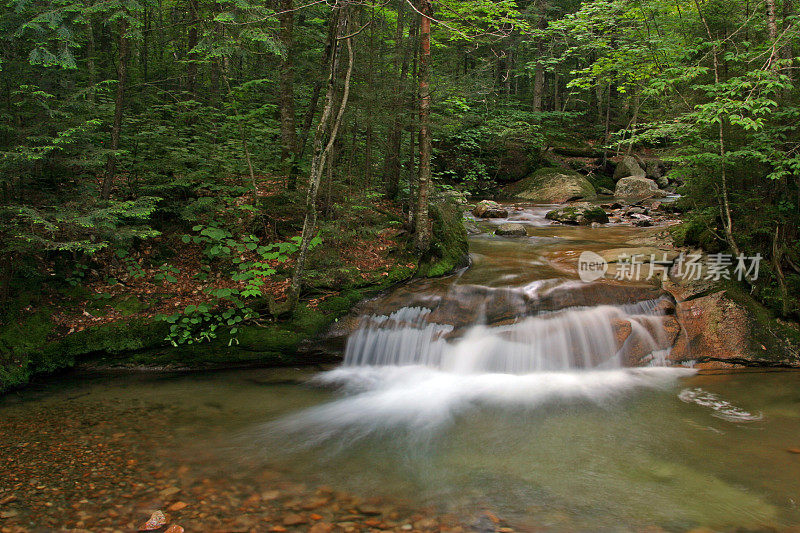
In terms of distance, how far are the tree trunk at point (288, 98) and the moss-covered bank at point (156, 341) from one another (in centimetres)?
237

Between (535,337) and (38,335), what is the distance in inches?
274

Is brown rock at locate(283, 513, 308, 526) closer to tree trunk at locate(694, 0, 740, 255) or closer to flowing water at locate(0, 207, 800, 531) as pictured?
flowing water at locate(0, 207, 800, 531)

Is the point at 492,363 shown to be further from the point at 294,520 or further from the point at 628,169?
the point at 628,169

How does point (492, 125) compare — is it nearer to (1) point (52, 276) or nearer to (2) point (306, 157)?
(2) point (306, 157)

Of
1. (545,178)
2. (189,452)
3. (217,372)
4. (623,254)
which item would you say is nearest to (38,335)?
(217,372)

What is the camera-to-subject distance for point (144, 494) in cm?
347

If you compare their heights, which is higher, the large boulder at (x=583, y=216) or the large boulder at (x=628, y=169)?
the large boulder at (x=628, y=169)

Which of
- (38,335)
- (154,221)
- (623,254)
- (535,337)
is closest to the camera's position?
(38,335)

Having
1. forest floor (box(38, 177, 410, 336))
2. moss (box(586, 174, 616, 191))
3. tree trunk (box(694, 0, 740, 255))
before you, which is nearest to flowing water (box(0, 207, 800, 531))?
forest floor (box(38, 177, 410, 336))

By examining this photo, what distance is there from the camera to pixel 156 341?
6.14m

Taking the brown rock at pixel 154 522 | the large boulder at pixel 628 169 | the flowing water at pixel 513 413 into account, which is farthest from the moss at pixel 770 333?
the large boulder at pixel 628 169

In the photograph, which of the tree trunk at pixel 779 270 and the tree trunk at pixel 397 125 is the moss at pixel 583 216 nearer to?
the tree trunk at pixel 397 125

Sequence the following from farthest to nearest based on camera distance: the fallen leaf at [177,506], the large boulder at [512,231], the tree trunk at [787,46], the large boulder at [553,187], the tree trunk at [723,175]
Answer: the large boulder at [553,187] < the large boulder at [512,231] < the tree trunk at [723,175] < the tree trunk at [787,46] < the fallen leaf at [177,506]

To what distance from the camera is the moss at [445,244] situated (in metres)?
8.30
